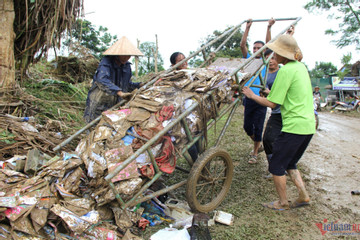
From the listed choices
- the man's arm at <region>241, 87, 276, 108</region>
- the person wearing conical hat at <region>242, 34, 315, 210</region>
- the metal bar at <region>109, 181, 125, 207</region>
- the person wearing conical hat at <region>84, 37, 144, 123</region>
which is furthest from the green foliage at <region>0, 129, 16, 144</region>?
the person wearing conical hat at <region>242, 34, 315, 210</region>

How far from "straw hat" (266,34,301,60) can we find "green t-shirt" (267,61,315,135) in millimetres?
82

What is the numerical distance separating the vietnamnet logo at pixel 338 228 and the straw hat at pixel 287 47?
5.71 ft

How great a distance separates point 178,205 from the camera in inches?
110

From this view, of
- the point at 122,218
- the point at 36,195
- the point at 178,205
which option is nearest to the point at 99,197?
the point at 122,218

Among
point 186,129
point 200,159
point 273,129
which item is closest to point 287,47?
point 273,129

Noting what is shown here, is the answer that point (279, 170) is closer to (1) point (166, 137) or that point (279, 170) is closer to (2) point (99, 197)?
(1) point (166, 137)

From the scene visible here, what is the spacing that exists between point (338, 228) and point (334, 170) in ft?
5.52

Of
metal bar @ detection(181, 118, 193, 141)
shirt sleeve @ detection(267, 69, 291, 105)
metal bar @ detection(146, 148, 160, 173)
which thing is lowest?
metal bar @ detection(146, 148, 160, 173)

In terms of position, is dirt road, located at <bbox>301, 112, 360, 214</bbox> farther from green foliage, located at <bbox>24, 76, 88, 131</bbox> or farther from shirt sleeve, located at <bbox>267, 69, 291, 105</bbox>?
green foliage, located at <bbox>24, 76, 88, 131</bbox>

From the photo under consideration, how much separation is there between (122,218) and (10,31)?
3.33m

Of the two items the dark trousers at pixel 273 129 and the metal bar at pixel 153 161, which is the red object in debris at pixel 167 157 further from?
the dark trousers at pixel 273 129

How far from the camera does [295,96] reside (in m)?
2.57

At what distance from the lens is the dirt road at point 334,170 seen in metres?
3.13

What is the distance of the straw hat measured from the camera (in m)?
2.56
